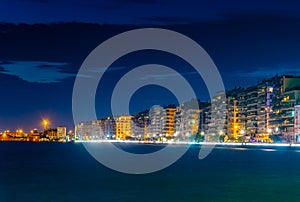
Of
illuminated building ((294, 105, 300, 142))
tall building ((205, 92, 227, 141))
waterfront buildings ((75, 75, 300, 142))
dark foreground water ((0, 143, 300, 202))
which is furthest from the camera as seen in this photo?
tall building ((205, 92, 227, 141))

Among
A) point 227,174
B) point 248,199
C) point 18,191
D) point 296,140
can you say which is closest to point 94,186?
point 18,191

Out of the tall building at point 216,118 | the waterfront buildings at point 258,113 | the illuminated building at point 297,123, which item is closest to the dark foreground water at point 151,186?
the illuminated building at point 297,123

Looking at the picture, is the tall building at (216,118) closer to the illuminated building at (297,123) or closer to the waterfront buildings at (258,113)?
the waterfront buildings at (258,113)

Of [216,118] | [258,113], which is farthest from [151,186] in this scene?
[216,118]

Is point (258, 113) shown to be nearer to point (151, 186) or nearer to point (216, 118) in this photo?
point (216, 118)

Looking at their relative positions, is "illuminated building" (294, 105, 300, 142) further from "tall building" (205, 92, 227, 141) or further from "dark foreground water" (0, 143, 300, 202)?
"dark foreground water" (0, 143, 300, 202)

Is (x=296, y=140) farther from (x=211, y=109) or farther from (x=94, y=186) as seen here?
(x=94, y=186)

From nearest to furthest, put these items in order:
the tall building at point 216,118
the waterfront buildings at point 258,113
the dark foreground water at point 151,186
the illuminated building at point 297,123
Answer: the dark foreground water at point 151,186 < the illuminated building at point 297,123 < the waterfront buildings at point 258,113 < the tall building at point 216,118

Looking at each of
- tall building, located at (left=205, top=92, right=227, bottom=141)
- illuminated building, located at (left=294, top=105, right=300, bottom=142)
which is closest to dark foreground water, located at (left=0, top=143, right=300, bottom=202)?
illuminated building, located at (left=294, top=105, right=300, bottom=142)

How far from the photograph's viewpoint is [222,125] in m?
183

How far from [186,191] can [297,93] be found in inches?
4336

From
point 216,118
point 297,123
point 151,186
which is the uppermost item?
point 216,118

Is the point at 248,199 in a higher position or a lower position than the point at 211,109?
lower

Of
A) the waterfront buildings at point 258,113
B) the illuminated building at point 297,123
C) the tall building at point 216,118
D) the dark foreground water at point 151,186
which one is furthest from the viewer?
the tall building at point 216,118
